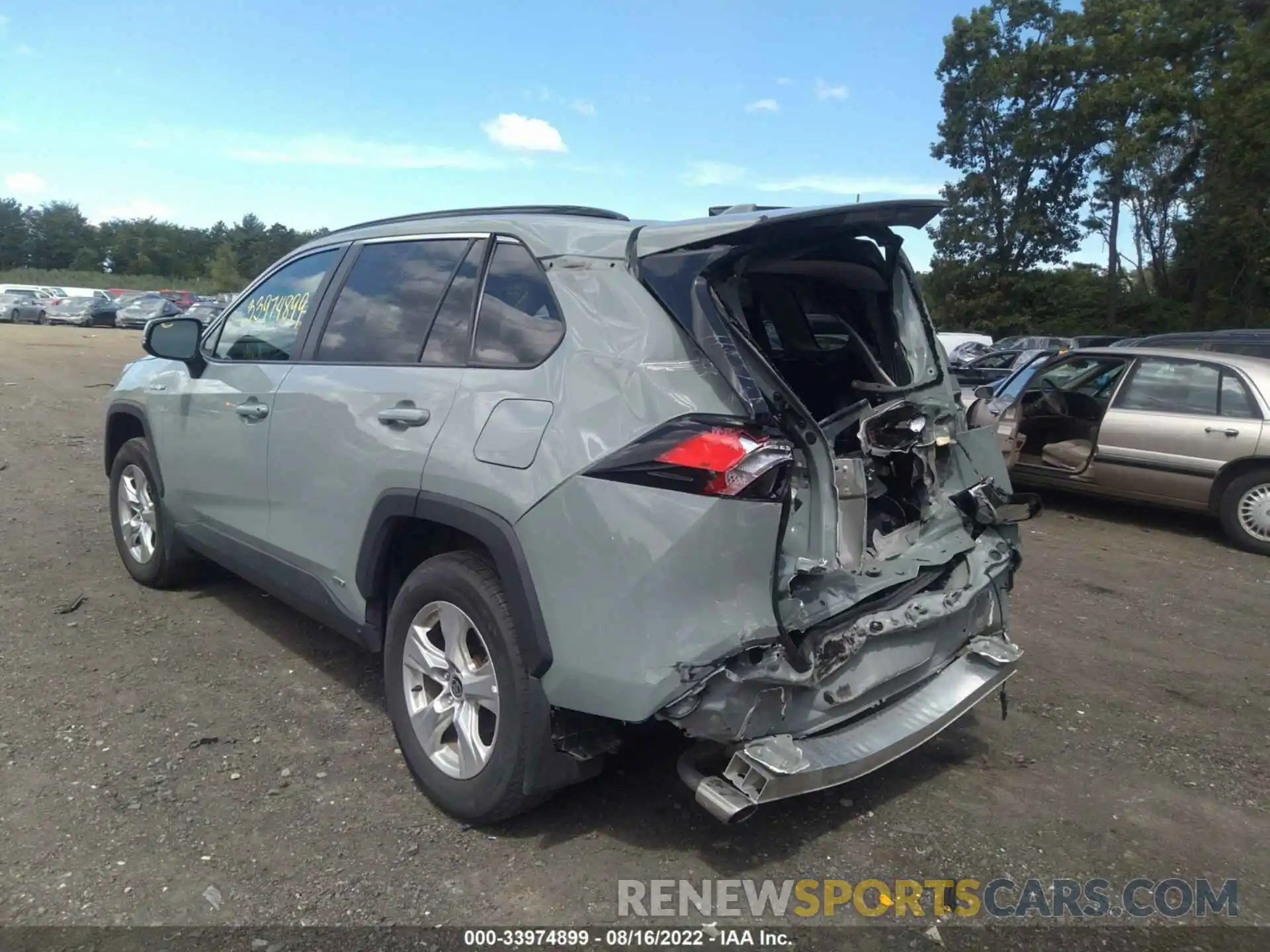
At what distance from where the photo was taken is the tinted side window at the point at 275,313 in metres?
4.21

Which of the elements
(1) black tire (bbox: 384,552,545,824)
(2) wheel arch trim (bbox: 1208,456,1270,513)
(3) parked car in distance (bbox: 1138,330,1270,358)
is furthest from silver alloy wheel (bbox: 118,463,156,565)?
(3) parked car in distance (bbox: 1138,330,1270,358)

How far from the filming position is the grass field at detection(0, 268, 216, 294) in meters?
68.9

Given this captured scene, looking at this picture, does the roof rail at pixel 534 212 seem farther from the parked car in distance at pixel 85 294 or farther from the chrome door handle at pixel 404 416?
the parked car in distance at pixel 85 294

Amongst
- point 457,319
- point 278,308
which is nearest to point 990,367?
point 278,308

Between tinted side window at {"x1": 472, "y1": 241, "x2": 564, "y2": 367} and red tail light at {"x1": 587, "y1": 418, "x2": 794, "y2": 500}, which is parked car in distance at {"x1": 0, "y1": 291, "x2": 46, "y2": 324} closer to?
tinted side window at {"x1": 472, "y1": 241, "x2": 564, "y2": 367}

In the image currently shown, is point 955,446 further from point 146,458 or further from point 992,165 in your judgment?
point 992,165

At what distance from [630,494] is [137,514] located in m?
4.00

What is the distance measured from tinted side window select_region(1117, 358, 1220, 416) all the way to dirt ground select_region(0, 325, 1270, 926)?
2.95m

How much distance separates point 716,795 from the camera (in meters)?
2.69

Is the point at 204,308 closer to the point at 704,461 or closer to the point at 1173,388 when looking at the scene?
the point at 1173,388

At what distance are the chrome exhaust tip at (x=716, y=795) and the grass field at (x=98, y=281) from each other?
70.5 m

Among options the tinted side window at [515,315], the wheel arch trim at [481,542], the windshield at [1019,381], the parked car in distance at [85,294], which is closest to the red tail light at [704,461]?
the wheel arch trim at [481,542]

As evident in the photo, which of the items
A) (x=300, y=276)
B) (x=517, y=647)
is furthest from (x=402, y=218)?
(x=517, y=647)

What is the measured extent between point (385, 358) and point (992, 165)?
4055 cm
